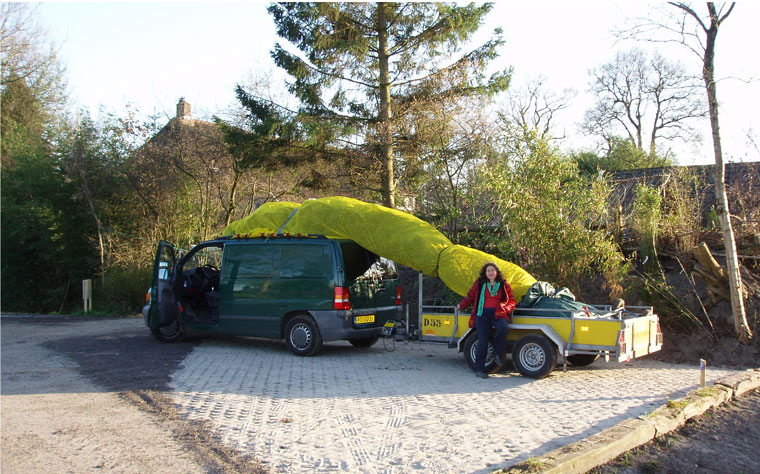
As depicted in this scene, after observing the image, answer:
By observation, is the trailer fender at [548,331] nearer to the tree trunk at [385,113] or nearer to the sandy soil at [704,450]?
the sandy soil at [704,450]

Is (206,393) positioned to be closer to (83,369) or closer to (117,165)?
(83,369)

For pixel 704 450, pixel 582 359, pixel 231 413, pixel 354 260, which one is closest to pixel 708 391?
pixel 704 450

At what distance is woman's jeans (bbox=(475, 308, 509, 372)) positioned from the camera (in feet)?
27.5

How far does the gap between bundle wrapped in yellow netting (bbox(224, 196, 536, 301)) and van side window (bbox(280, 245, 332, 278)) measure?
612 mm

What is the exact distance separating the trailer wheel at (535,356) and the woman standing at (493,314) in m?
0.23

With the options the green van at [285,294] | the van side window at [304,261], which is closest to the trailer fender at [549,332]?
the green van at [285,294]

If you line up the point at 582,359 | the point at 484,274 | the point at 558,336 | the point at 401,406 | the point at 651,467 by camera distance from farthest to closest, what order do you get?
the point at 582,359 < the point at 484,274 < the point at 558,336 < the point at 401,406 < the point at 651,467

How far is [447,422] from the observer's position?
19.7ft

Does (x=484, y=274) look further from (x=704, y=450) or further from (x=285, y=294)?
(x=704, y=450)

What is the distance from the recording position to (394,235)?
10.2 meters

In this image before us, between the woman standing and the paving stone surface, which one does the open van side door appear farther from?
the woman standing

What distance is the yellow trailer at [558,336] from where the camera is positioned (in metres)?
7.81

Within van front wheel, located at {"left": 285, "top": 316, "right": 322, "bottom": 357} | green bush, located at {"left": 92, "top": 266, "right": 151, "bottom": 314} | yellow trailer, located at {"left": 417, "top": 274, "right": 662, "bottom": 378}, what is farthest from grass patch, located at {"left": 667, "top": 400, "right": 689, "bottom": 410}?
green bush, located at {"left": 92, "top": 266, "right": 151, "bottom": 314}

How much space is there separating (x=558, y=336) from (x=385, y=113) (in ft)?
32.0
